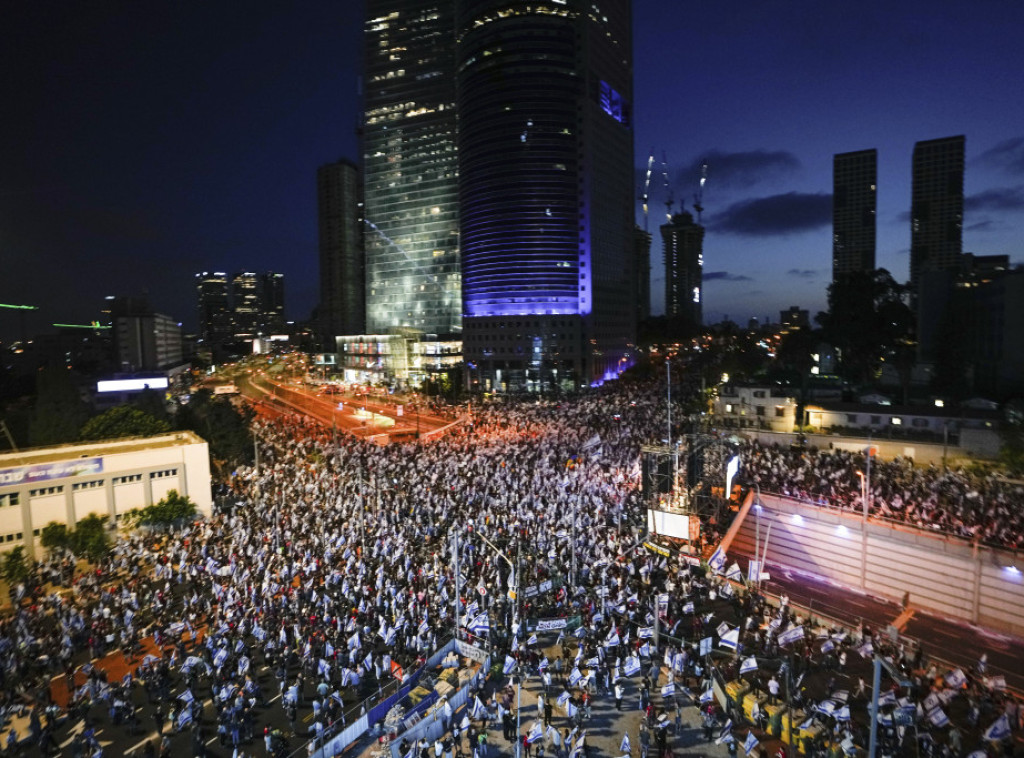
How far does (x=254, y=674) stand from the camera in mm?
12594

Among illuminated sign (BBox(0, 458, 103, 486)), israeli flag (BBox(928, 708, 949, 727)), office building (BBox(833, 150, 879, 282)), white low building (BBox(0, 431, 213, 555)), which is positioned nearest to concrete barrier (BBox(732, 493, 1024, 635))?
israeli flag (BBox(928, 708, 949, 727))

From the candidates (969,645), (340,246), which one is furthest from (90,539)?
(340,246)

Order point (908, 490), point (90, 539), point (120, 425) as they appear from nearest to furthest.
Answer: point (908, 490) < point (90, 539) < point (120, 425)

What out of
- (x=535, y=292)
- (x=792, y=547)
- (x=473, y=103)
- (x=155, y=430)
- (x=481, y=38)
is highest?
(x=481, y=38)

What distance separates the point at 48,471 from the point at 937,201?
183 m

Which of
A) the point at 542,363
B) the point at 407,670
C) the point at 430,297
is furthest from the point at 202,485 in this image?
the point at 430,297

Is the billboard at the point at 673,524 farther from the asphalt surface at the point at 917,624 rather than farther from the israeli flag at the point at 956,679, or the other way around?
the israeli flag at the point at 956,679

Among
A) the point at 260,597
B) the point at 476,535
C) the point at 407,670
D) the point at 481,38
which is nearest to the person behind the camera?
the point at 407,670

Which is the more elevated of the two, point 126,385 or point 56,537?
point 126,385

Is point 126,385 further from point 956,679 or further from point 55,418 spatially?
point 956,679

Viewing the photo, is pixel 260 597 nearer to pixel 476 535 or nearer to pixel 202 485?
pixel 476 535

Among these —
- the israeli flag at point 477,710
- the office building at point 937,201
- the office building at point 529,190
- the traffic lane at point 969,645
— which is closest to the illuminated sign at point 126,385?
the office building at point 529,190

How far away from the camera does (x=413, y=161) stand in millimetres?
110500

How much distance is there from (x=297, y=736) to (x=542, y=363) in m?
75.0
